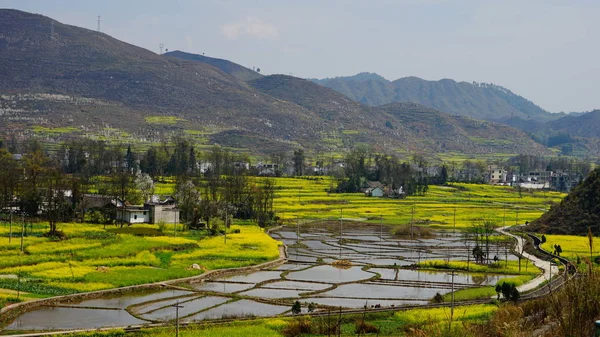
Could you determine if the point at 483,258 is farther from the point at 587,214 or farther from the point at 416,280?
the point at 587,214

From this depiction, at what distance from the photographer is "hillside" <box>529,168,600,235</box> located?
64312 mm

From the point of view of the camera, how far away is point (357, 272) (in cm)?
4556

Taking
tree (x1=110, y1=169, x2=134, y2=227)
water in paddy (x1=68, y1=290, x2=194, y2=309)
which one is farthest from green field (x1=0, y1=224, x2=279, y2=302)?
tree (x1=110, y1=169, x2=134, y2=227)

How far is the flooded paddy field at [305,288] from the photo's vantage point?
100ft

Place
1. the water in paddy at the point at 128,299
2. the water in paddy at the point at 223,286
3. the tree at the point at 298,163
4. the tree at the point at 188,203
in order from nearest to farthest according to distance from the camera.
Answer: the water in paddy at the point at 128,299 → the water in paddy at the point at 223,286 → the tree at the point at 188,203 → the tree at the point at 298,163

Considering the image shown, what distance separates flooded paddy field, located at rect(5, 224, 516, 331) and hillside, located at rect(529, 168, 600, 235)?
911 cm

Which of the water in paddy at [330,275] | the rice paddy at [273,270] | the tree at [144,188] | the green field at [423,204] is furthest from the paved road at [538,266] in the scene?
the tree at [144,188]

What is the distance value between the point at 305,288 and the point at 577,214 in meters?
38.1

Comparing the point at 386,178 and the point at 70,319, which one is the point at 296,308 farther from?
the point at 386,178

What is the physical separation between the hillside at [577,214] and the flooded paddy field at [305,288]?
9.11 meters

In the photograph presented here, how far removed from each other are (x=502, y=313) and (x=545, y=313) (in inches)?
131

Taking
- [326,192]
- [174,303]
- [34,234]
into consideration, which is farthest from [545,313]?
[326,192]

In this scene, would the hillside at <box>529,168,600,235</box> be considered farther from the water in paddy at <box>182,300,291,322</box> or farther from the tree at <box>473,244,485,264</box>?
the water in paddy at <box>182,300,291,322</box>

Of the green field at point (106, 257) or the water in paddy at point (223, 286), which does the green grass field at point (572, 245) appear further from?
the water in paddy at point (223, 286)
